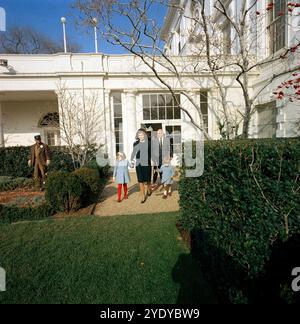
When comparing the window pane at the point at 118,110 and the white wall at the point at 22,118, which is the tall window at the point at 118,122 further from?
the white wall at the point at 22,118

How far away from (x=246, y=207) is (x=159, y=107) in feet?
35.8

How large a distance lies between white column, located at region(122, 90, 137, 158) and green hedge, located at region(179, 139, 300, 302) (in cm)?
937

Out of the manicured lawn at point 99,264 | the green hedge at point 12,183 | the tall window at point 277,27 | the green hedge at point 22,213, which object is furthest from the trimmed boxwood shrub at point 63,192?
the tall window at point 277,27

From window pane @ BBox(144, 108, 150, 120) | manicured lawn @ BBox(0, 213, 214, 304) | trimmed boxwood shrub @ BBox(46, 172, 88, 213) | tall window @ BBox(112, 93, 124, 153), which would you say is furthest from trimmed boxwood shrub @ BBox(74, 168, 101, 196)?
window pane @ BBox(144, 108, 150, 120)

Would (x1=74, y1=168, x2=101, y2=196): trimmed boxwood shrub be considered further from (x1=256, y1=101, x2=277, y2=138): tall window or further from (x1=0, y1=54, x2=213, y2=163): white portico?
(x1=256, y1=101, x2=277, y2=138): tall window

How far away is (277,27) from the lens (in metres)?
9.16

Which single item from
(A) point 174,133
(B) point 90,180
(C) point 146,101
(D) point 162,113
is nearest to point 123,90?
(C) point 146,101

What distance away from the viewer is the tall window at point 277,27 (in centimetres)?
870

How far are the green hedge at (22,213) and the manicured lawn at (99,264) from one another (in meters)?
0.50

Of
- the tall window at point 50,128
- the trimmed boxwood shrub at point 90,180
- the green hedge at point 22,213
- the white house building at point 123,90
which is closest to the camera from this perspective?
the green hedge at point 22,213

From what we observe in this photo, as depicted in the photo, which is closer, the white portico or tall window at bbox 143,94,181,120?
the white portico

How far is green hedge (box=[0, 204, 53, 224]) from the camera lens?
542 cm

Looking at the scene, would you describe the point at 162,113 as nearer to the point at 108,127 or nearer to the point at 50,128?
the point at 108,127

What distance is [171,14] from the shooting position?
818 inches
